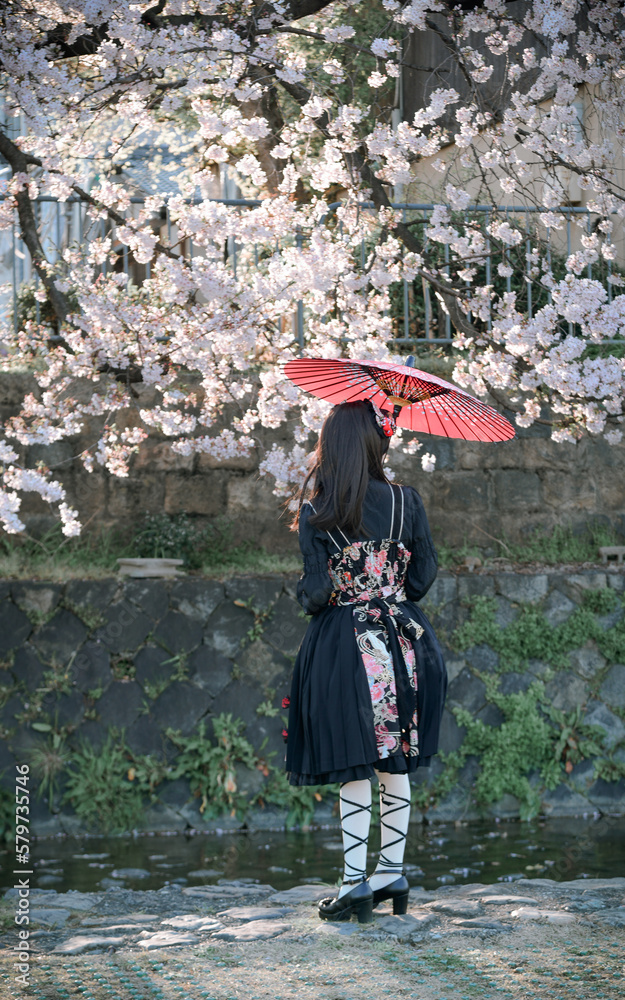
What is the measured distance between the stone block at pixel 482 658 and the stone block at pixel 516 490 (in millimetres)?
1346

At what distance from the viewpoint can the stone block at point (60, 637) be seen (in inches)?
209

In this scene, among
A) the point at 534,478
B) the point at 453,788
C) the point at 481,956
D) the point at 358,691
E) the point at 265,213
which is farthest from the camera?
the point at 534,478

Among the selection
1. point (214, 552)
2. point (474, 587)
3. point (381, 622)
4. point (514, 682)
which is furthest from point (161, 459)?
Answer: point (381, 622)

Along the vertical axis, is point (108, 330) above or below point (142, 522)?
above

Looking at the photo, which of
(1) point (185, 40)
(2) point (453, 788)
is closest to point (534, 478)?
(2) point (453, 788)

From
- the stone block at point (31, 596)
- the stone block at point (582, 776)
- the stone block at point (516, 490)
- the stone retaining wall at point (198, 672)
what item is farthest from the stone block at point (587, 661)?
the stone block at point (31, 596)

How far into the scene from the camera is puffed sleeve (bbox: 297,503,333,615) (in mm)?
3227

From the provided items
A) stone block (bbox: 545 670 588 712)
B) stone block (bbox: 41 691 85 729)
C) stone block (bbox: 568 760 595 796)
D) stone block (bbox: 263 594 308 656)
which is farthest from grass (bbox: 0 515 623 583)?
stone block (bbox: 568 760 595 796)

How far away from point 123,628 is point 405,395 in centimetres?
257

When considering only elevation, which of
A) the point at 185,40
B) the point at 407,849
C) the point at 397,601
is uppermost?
the point at 185,40

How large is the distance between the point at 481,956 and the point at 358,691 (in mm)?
909

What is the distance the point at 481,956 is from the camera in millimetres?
2889

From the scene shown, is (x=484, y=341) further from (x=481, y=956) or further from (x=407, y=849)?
(x=481, y=956)

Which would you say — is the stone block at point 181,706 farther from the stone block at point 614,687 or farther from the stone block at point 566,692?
the stone block at point 614,687
